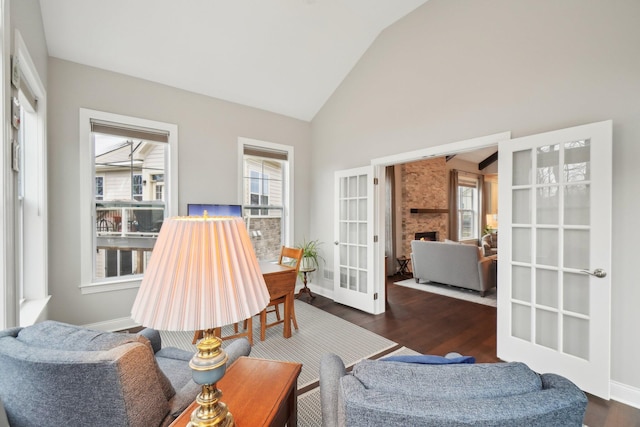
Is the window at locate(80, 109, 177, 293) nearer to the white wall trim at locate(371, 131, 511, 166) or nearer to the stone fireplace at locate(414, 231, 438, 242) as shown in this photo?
the white wall trim at locate(371, 131, 511, 166)

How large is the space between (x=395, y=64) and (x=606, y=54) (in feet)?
6.66

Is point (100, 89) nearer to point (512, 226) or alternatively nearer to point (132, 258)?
point (132, 258)

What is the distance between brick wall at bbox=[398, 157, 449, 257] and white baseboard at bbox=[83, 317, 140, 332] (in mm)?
5283

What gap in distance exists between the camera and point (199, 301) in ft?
2.48

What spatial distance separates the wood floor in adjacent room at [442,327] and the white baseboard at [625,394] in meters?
0.05

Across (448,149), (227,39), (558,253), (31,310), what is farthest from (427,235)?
(31,310)

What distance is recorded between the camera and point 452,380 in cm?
80

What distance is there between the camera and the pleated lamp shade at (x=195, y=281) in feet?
2.46

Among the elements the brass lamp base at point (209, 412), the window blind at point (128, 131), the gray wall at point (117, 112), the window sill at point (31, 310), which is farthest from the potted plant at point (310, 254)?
the brass lamp base at point (209, 412)

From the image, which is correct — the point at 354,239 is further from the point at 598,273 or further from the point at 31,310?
the point at 31,310

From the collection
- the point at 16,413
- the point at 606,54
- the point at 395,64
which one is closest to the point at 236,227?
the point at 16,413

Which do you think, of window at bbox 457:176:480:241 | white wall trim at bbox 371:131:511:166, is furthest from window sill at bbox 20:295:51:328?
window at bbox 457:176:480:241

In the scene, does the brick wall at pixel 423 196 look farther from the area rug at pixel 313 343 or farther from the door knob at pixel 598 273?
the door knob at pixel 598 273

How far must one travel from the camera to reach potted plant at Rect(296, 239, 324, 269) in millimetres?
4454
